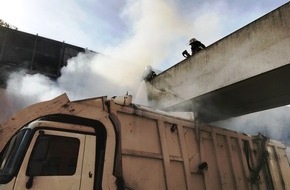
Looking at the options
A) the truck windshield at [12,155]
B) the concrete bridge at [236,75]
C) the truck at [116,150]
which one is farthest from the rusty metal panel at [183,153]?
the truck windshield at [12,155]

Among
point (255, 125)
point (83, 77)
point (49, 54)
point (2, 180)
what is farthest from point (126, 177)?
point (49, 54)

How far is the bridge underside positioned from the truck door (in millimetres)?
3578

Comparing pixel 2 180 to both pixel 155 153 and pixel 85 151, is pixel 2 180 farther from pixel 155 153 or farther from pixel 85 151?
pixel 155 153

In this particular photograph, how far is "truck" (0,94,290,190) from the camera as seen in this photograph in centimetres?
306

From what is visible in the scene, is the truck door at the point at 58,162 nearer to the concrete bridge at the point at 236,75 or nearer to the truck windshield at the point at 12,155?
the truck windshield at the point at 12,155

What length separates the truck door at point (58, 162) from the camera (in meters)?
2.94

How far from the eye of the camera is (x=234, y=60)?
5773 millimetres

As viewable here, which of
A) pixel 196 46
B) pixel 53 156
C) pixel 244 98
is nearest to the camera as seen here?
pixel 53 156

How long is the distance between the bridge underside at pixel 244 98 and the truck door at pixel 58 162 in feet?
11.7

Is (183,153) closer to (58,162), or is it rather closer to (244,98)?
(58,162)

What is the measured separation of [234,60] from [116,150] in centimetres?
335

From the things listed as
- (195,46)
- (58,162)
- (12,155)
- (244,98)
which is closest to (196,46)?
(195,46)

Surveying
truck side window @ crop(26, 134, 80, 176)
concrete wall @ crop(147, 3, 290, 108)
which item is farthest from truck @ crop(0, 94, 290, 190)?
concrete wall @ crop(147, 3, 290, 108)

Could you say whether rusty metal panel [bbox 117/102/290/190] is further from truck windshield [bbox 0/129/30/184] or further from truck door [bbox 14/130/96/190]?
truck windshield [bbox 0/129/30/184]
